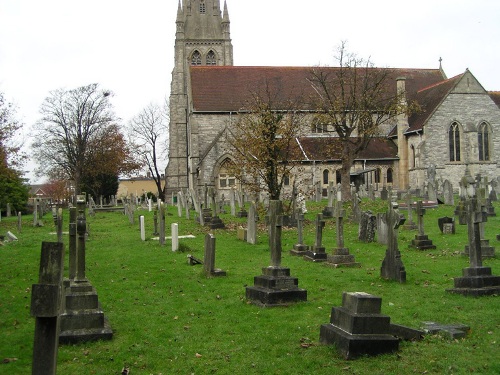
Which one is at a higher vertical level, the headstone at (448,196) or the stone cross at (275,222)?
the headstone at (448,196)

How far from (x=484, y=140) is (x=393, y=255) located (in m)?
33.7

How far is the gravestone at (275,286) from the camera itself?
365 inches

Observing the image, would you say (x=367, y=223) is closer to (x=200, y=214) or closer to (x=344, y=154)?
(x=200, y=214)

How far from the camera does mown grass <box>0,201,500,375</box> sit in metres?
6.36

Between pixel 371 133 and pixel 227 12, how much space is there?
117ft

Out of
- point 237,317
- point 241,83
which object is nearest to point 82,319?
point 237,317

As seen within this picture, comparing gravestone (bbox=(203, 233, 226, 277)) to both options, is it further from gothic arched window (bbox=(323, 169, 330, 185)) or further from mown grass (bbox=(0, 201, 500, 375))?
gothic arched window (bbox=(323, 169, 330, 185))

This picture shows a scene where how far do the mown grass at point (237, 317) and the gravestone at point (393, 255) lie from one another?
255 mm

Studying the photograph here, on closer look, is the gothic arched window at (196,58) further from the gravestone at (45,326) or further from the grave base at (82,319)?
the gravestone at (45,326)

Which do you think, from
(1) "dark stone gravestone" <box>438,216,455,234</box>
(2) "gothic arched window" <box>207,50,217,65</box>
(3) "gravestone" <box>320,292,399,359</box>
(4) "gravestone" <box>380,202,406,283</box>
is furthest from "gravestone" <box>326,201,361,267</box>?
(2) "gothic arched window" <box>207,50,217,65</box>

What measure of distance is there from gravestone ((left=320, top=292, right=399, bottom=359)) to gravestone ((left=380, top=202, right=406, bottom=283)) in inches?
185

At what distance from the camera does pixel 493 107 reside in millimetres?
41562

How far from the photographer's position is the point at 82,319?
25.2ft

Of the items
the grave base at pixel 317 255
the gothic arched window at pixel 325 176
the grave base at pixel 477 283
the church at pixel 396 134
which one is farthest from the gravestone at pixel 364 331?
the gothic arched window at pixel 325 176
